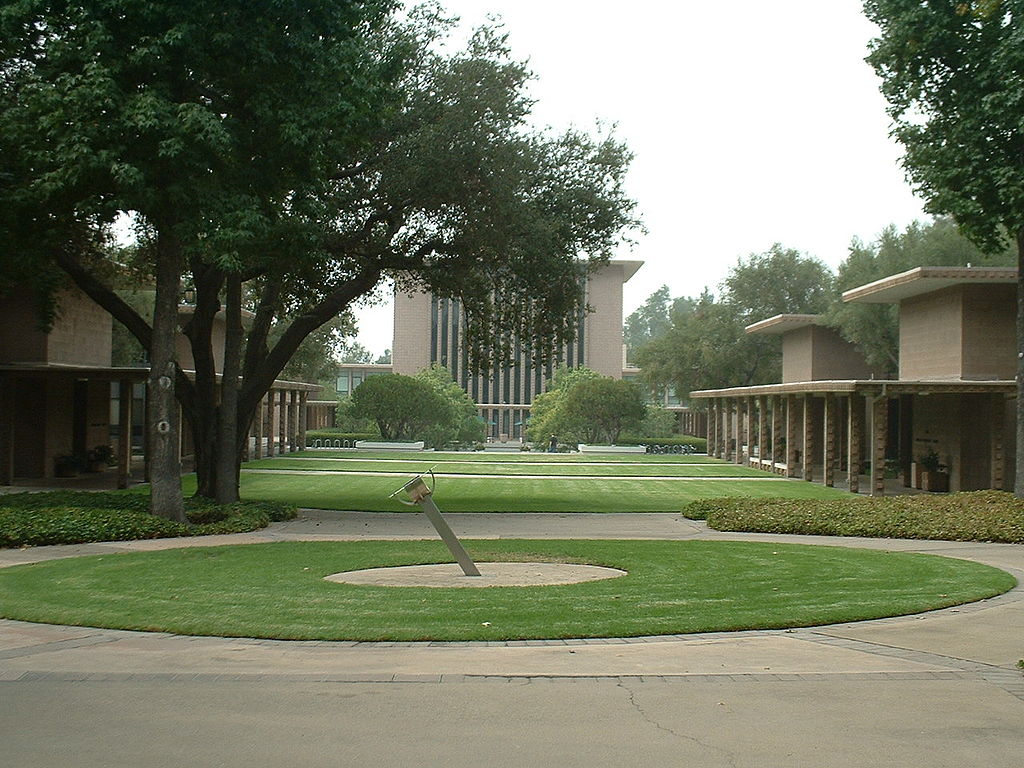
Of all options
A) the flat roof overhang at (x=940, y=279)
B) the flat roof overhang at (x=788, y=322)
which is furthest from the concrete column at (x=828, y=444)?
the flat roof overhang at (x=788, y=322)

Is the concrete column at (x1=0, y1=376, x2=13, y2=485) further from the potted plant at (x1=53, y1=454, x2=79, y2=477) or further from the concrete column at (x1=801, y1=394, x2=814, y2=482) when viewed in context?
the concrete column at (x1=801, y1=394, x2=814, y2=482)

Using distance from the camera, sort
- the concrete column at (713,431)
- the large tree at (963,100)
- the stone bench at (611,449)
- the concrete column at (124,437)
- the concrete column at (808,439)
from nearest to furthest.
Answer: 1. the large tree at (963,100)
2. the concrete column at (124,437)
3. the concrete column at (808,439)
4. the concrete column at (713,431)
5. the stone bench at (611,449)

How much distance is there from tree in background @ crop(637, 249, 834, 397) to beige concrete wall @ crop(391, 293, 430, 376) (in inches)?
1427

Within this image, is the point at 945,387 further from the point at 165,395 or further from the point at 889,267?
the point at 889,267

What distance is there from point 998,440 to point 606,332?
227 feet

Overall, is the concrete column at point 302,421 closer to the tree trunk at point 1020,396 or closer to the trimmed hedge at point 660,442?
the trimmed hedge at point 660,442

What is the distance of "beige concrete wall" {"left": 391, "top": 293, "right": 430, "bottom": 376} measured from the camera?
96938 mm

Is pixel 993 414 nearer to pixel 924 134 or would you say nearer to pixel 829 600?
pixel 924 134

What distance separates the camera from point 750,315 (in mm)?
64250

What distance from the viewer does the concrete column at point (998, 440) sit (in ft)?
93.2

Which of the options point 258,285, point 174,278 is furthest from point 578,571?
point 258,285

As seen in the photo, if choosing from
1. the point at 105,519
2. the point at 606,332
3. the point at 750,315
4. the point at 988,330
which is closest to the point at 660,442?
the point at 750,315

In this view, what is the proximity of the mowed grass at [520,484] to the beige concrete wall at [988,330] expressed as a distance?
5317 mm

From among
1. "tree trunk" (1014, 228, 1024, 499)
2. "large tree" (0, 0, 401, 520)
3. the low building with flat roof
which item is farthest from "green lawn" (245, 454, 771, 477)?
"large tree" (0, 0, 401, 520)
